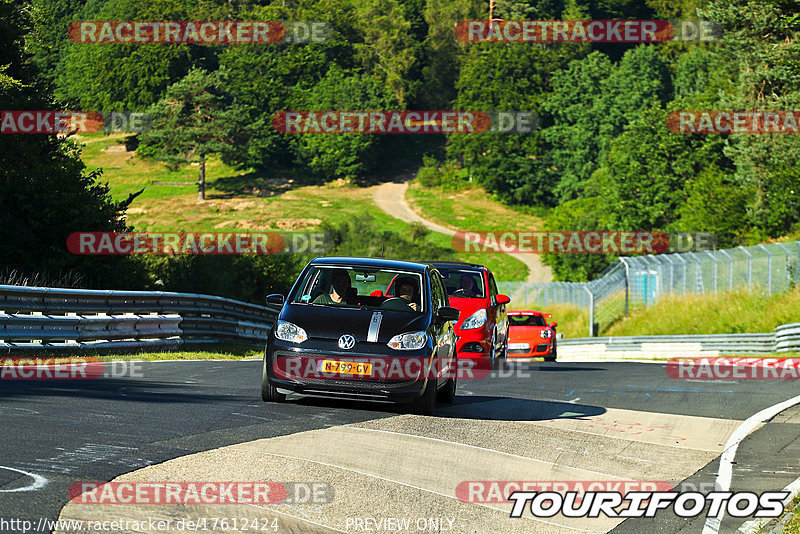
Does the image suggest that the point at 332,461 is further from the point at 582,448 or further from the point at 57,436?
the point at 582,448

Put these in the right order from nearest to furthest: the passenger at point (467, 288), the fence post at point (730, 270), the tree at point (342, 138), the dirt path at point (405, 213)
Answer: the passenger at point (467, 288), the fence post at point (730, 270), the dirt path at point (405, 213), the tree at point (342, 138)

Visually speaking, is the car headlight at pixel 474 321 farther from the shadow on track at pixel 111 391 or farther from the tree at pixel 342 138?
the tree at pixel 342 138

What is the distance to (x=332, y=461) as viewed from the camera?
322 inches

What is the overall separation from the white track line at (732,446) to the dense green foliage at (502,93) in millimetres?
26238

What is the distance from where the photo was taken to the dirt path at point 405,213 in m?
94.5

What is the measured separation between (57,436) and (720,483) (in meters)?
5.08

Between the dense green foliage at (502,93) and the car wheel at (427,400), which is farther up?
the dense green foliage at (502,93)

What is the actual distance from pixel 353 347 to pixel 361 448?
2.13 m

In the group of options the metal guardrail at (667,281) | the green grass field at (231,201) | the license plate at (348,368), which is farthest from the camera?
the green grass field at (231,201)

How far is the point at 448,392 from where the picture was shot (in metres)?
12.7

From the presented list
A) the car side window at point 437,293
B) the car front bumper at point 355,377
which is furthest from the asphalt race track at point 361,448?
the car side window at point 437,293

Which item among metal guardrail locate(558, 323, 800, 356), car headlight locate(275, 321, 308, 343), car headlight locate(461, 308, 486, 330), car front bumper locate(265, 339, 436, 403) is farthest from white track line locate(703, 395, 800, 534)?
metal guardrail locate(558, 323, 800, 356)

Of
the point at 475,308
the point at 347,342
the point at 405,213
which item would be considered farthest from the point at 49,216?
the point at 405,213

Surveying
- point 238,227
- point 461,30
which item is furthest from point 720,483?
point 461,30
